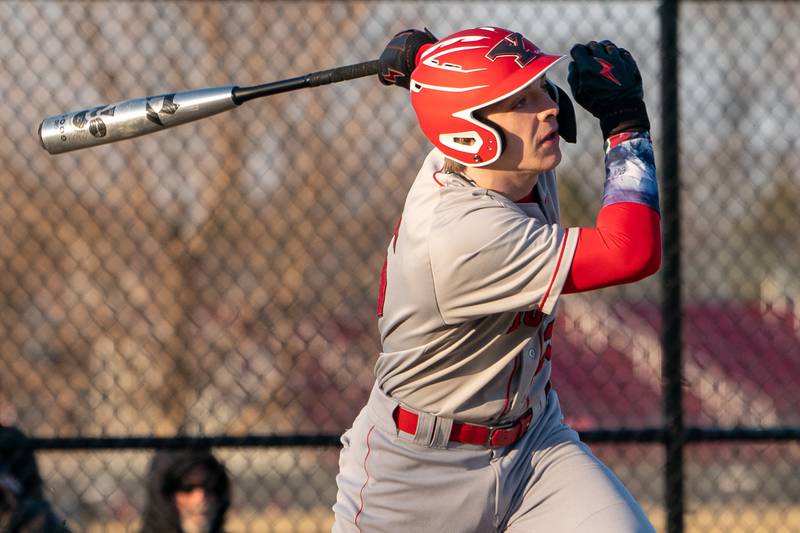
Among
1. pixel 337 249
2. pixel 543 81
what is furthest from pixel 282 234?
pixel 543 81

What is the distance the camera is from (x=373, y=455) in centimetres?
250

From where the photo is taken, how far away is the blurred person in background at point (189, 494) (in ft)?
12.5

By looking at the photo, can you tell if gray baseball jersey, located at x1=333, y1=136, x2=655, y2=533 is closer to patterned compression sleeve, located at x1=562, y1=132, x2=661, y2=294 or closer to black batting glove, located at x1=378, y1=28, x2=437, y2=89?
patterned compression sleeve, located at x1=562, y1=132, x2=661, y2=294

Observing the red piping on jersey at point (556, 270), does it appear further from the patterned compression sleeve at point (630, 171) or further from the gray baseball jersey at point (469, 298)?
the patterned compression sleeve at point (630, 171)

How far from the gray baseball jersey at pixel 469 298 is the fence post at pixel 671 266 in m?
1.28

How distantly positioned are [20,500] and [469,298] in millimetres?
2178

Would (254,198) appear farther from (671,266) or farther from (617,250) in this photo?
(617,250)

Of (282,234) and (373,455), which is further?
(282,234)

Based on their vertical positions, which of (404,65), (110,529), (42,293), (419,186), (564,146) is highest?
(404,65)

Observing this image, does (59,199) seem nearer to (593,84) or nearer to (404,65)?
(404,65)

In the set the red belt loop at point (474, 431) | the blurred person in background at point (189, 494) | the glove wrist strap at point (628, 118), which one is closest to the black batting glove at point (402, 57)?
the glove wrist strap at point (628, 118)

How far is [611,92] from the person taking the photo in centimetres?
228

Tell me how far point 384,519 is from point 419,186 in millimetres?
731

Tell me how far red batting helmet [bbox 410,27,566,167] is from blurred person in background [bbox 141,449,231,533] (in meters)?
1.85
